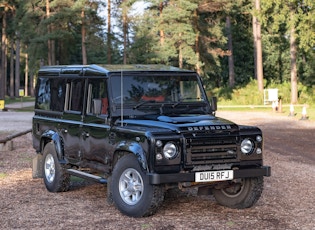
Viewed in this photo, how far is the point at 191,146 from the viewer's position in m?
6.35

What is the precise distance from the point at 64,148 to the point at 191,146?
2783 mm

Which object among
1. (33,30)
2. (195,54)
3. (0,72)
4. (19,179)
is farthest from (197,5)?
(19,179)

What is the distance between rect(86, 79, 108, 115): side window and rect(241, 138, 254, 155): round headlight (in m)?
1.95

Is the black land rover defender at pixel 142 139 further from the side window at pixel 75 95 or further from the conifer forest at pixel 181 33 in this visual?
the conifer forest at pixel 181 33

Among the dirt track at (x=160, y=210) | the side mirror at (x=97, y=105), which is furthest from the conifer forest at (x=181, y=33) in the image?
the side mirror at (x=97, y=105)

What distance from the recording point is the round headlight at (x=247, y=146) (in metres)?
6.73

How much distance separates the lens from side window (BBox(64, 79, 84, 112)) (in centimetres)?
806

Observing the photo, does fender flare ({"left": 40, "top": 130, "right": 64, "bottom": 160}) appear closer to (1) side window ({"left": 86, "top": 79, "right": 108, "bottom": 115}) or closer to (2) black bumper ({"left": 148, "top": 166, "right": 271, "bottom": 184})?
(1) side window ({"left": 86, "top": 79, "right": 108, "bottom": 115})

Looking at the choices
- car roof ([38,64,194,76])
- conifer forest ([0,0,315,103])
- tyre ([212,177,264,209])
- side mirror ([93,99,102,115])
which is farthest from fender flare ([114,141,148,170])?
conifer forest ([0,0,315,103])

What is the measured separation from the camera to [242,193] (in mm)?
7203

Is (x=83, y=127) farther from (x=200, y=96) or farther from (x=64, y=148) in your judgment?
(x=200, y=96)

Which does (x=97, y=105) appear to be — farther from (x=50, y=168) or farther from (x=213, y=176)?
(x=50, y=168)

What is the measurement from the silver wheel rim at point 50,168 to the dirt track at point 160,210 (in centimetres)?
25

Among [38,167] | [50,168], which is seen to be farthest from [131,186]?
[38,167]
